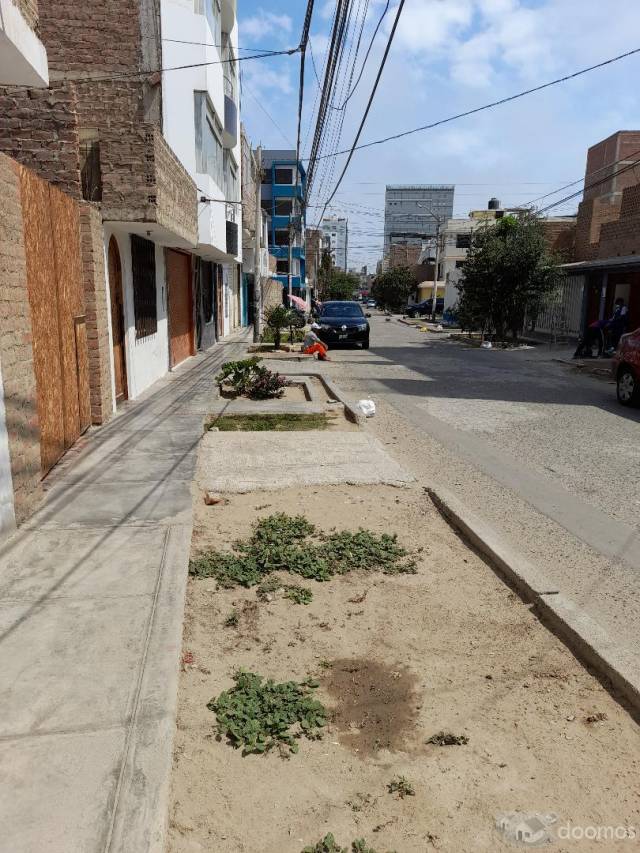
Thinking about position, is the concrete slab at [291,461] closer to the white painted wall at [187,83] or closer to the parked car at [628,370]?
the parked car at [628,370]

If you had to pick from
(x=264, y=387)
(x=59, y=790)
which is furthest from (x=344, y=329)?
(x=59, y=790)

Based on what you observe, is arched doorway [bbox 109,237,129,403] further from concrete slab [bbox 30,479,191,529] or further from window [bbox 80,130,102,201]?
concrete slab [bbox 30,479,191,529]

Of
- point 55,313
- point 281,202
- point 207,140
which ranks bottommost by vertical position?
point 55,313

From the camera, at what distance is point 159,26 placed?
13508 millimetres

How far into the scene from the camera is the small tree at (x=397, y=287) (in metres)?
69.8

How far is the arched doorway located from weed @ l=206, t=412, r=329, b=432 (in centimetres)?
191

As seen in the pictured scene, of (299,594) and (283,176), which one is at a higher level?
(283,176)

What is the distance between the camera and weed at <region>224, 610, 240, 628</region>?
371cm

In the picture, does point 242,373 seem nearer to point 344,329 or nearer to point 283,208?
point 344,329

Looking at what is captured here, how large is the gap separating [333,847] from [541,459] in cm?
611

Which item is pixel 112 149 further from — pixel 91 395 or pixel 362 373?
pixel 362 373

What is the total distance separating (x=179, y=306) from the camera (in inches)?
663

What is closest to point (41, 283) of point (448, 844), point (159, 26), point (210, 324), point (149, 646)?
point (149, 646)

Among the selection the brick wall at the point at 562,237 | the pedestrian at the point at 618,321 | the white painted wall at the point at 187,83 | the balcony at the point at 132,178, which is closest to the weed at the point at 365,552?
the balcony at the point at 132,178
